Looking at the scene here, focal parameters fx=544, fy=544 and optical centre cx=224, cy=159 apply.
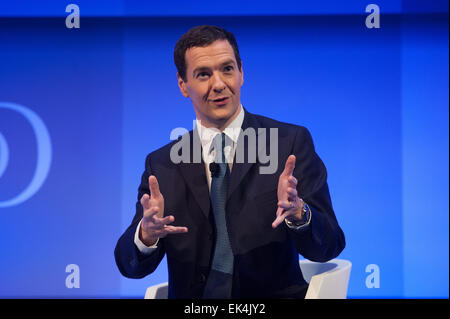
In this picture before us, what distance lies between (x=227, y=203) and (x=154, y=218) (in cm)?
31

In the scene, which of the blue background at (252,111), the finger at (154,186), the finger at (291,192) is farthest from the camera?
the blue background at (252,111)

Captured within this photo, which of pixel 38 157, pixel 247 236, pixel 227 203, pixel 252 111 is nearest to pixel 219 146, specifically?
pixel 227 203

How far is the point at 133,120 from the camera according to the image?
3.31 m

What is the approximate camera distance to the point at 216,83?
198cm

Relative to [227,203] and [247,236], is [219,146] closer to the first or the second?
[227,203]

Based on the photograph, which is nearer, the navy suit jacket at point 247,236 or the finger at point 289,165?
the finger at point 289,165

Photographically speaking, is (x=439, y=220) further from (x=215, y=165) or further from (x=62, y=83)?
(x=62, y=83)

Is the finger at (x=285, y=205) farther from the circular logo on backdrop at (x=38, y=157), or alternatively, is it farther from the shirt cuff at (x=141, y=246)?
the circular logo on backdrop at (x=38, y=157)

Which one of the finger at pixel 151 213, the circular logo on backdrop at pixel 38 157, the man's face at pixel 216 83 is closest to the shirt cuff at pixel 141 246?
the finger at pixel 151 213

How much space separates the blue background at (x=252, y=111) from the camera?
10.7ft

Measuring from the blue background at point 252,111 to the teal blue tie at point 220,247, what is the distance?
1.37 metres

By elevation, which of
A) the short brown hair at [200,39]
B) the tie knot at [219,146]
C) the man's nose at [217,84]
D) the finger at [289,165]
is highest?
the short brown hair at [200,39]
